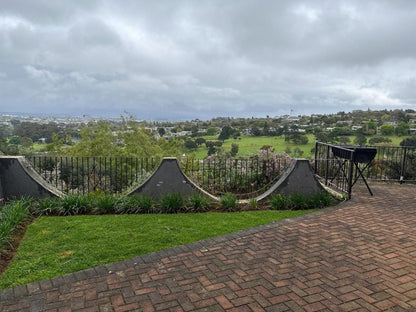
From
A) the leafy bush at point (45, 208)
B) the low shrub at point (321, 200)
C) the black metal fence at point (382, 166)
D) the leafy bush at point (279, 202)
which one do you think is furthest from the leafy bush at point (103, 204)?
the black metal fence at point (382, 166)

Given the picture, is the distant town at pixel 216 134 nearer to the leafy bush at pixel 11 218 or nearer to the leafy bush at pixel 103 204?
the leafy bush at pixel 103 204

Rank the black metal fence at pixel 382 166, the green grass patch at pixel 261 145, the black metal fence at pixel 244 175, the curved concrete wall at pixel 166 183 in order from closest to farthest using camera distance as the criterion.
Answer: the curved concrete wall at pixel 166 183 < the black metal fence at pixel 244 175 < the black metal fence at pixel 382 166 < the green grass patch at pixel 261 145

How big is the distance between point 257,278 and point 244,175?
508 centimetres

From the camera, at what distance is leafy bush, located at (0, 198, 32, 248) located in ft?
16.3

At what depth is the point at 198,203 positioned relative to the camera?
6.90 m

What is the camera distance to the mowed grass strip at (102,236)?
4234 millimetres

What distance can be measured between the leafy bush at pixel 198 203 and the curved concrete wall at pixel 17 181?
10.2 ft

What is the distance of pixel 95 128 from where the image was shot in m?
15.8

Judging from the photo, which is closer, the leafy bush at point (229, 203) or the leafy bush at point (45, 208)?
the leafy bush at point (45, 208)

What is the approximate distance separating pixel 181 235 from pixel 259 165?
14.1 ft

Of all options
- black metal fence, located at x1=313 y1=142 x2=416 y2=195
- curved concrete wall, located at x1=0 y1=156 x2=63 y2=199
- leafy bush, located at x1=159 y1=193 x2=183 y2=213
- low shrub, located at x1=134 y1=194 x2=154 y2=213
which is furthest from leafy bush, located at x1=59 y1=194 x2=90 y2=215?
black metal fence, located at x1=313 y1=142 x2=416 y2=195

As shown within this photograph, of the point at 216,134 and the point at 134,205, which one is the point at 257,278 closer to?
the point at 134,205

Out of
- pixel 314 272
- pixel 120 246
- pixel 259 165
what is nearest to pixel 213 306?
pixel 314 272

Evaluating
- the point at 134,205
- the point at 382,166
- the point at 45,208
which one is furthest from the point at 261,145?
the point at 45,208
